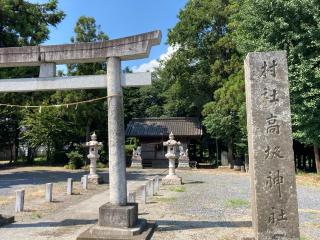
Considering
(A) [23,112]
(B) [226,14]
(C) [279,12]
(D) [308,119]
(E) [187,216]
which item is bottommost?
(E) [187,216]

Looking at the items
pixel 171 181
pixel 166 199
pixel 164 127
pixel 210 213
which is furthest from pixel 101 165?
pixel 210 213

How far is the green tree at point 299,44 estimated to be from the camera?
688 inches

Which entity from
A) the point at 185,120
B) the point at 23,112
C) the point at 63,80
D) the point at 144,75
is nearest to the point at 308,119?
the point at 144,75

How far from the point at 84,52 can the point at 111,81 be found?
3.38ft

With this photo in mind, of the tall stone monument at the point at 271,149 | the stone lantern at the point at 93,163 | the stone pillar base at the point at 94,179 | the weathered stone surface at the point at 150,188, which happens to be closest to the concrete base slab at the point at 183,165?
the stone lantern at the point at 93,163

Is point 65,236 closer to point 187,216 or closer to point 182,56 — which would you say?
point 187,216

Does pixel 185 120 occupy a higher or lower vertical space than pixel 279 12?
lower

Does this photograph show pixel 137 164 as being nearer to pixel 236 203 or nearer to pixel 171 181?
pixel 171 181

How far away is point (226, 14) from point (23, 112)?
68.2 feet

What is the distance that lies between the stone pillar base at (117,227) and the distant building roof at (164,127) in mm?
25646

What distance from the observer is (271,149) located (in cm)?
634

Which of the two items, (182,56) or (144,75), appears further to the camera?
(182,56)

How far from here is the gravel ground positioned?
7621 mm

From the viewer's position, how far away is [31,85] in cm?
830
